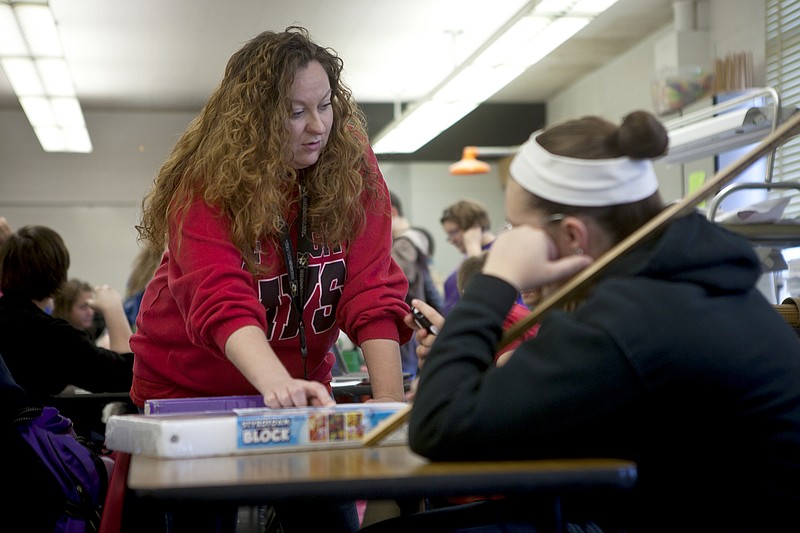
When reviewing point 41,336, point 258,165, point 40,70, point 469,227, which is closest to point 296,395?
point 258,165

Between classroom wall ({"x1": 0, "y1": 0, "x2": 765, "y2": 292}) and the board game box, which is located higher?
classroom wall ({"x1": 0, "y1": 0, "x2": 765, "y2": 292})

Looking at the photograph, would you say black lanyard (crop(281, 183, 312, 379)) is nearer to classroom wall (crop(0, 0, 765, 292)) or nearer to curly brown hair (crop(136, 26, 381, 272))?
curly brown hair (crop(136, 26, 381, 272))

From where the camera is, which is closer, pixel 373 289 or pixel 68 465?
pixel 373 289

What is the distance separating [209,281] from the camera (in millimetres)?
1494

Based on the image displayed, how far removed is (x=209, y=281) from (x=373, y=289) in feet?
1.11

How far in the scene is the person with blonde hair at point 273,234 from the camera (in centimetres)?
159

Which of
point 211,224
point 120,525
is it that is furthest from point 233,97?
point 120,525

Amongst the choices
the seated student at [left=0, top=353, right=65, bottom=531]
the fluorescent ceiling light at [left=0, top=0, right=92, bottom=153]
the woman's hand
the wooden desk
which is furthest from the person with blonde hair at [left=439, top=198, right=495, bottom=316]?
the wooden desk

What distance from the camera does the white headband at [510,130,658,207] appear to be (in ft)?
3.64

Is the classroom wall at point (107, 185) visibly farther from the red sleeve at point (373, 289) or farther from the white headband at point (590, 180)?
the white headband at point (590, 180)

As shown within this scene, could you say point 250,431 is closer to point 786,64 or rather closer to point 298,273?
point 298,273

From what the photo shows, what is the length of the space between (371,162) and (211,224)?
403 millimetres

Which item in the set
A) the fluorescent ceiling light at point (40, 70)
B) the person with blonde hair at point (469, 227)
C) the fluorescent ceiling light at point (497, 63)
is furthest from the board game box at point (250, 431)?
the person with blonde hair at point (469, 227)

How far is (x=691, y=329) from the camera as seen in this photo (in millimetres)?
989
